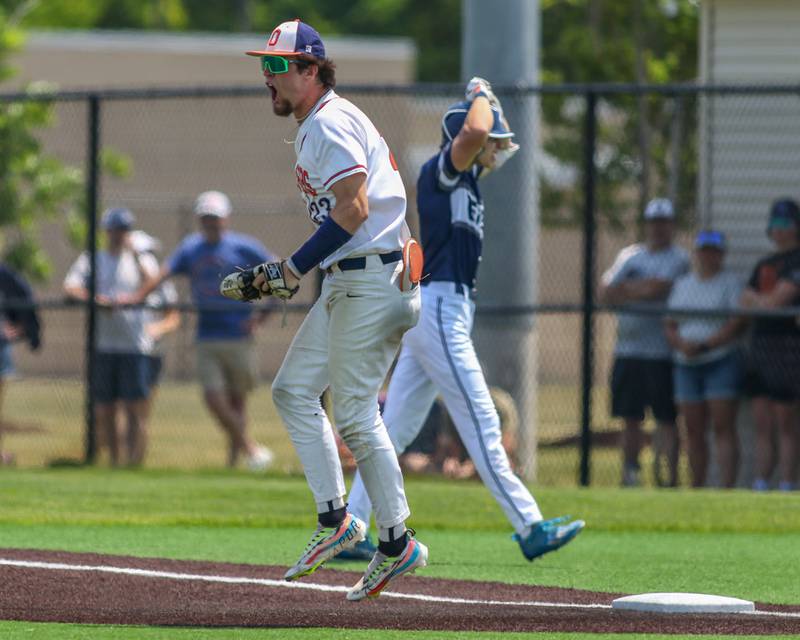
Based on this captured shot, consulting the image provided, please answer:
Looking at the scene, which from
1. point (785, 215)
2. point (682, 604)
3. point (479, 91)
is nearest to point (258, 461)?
point (785, 215)

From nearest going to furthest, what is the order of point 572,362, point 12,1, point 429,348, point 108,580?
point 108,580 < point 429,348 < point 572,362 < point 12,1

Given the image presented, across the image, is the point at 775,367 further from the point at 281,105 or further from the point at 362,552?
the point at 281,105

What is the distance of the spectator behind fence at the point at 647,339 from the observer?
12.9 metres

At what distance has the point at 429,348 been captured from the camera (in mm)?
7973

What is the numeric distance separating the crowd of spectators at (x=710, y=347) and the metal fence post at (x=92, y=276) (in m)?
4.20

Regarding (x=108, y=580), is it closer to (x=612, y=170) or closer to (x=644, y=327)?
(x=644, y=327)

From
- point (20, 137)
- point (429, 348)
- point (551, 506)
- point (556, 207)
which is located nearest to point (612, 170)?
point (556, 207)

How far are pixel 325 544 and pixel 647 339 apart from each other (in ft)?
21.9

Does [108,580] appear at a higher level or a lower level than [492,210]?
lower

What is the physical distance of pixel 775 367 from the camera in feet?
40.9

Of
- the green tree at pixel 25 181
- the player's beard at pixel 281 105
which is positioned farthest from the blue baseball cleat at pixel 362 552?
the green tree at pixel 25 181

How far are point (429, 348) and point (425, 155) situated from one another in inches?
755

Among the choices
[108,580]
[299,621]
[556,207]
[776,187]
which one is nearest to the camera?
[299,621]

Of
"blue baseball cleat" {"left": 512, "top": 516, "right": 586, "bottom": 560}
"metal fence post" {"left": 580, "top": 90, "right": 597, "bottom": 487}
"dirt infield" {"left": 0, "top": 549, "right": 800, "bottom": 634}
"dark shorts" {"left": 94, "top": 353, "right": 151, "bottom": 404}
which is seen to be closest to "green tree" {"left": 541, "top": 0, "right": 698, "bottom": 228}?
"metal fence post" {"left": 580, "top": 90, "right": 597, "bottom": 487}
